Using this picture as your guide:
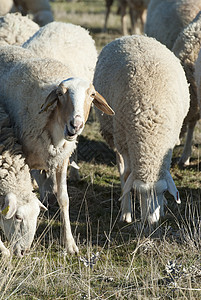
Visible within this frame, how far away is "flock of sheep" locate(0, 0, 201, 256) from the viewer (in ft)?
12.0

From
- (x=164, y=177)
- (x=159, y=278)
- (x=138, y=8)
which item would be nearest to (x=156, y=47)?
(x=164, y=177)

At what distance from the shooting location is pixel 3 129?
3.84 metres

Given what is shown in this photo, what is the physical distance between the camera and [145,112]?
4199 millimetres

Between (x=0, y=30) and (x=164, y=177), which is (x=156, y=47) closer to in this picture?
(x=164, y=177)

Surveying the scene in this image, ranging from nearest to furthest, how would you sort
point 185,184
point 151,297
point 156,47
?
point 151,297
point 156,47
point 185,184

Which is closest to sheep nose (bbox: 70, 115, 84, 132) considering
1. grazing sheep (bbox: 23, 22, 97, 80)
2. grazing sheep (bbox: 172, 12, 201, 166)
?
grazing sheep (bbox: 23, 22, 97, 80)

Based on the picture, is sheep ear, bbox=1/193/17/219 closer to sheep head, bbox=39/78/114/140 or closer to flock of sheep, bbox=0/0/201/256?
flock of sheep, bbox=0/0/201/256

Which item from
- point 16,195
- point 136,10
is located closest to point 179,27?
point 16,195

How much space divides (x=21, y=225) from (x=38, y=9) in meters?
6.47

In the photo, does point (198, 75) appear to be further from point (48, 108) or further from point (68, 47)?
point (48, 108)

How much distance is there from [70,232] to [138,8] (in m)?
9.65

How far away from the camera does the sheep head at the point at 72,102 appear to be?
325 centimetres

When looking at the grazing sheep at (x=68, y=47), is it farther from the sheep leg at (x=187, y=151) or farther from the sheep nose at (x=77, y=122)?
the sheep nose at (x=77, y=122)

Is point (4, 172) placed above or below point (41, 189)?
above
